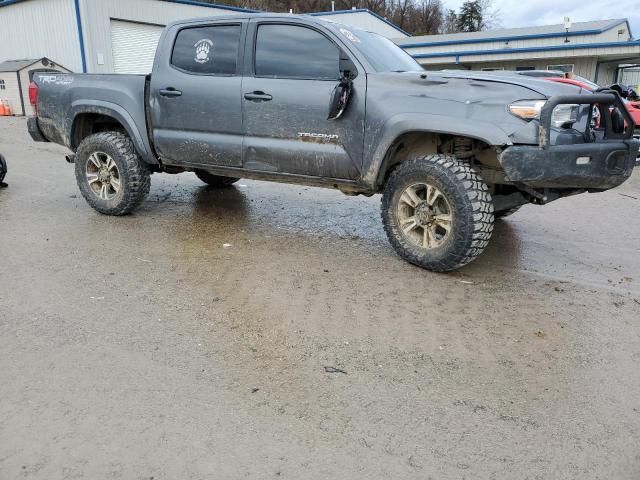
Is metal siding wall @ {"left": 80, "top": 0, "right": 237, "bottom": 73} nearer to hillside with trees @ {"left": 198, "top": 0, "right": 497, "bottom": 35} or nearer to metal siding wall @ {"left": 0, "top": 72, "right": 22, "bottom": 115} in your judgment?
metal siding wall @ {"left": 0, "top": 72, "right": 22, "bottom": 115}

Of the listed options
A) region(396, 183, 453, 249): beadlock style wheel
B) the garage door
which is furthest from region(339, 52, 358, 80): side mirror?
the garage door

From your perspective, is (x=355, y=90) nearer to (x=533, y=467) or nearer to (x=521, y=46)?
(x=533, y=467)

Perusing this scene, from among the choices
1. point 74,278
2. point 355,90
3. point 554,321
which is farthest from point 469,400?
point 74,278

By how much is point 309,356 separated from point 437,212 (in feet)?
6.09

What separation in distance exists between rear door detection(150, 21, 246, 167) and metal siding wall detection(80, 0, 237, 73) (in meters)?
16.4

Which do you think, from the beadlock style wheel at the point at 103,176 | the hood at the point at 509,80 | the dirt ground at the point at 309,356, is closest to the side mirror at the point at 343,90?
the hood at the point at 509,80

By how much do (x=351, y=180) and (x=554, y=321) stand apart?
1971 mm

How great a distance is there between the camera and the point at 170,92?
17.9 feet

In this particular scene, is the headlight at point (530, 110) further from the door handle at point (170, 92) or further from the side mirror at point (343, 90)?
the door handle at point (170, 92)

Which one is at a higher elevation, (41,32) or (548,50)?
(41,32)

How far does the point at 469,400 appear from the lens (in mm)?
2762

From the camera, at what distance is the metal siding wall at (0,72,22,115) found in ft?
68.7

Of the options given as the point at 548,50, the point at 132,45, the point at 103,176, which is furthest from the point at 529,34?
the point at 103,176

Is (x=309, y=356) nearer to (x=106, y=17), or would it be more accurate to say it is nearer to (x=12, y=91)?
(x=12, y=91)
